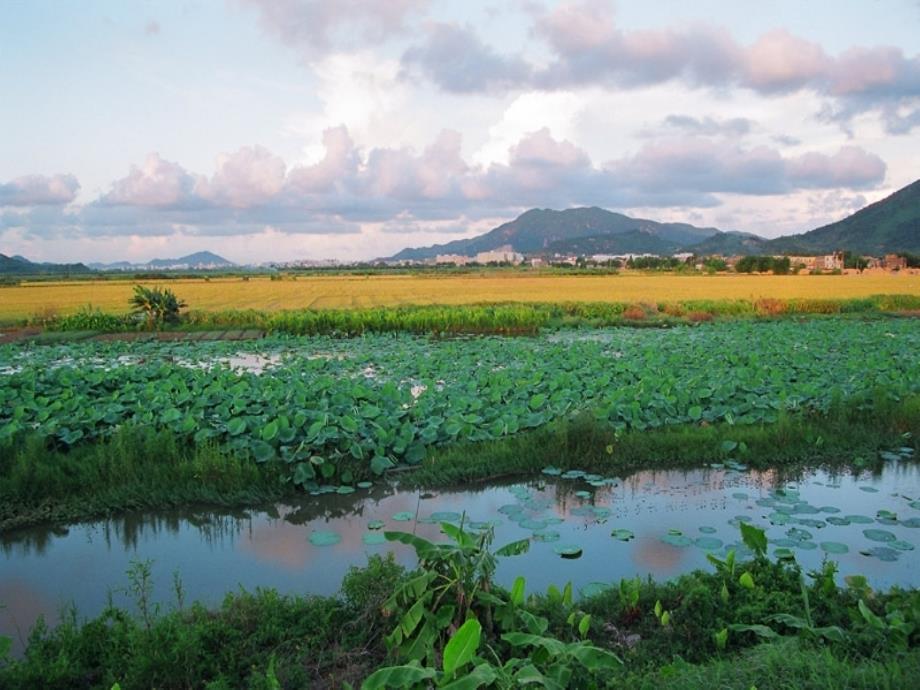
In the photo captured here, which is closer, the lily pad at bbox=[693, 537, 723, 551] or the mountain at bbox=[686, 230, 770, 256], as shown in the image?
the lily pad at bbox=[693, 537, 723, 551]

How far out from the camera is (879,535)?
541 centimetres

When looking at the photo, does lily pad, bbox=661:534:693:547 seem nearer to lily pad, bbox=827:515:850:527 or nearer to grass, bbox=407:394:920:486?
lily pad, bbox=827:515:850:527

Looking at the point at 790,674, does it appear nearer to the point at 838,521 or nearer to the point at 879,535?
the point at 879,535

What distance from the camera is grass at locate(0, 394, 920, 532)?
6.23 m

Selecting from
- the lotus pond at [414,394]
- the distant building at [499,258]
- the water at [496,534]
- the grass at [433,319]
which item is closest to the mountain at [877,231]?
the distant building at [499,258]

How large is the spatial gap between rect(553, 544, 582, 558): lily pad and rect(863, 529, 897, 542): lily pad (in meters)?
2.44

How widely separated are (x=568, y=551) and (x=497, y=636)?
2032 mm

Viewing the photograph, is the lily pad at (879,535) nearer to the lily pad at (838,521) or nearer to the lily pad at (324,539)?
the lily pad at (838,521)

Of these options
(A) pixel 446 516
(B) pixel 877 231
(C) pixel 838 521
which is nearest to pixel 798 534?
(C) pixel 838 521

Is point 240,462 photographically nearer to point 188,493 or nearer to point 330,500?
point 188,493

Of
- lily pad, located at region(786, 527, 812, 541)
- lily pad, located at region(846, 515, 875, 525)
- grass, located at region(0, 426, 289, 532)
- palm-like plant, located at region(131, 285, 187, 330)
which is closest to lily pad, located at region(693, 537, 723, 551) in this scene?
lily pad, located at region(786, 527, 812, 541)

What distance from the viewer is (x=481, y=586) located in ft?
11.1

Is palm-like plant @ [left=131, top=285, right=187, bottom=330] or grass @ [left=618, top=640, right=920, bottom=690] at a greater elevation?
palm-like plant @ [left=131, top=285, right=187, bottom=330]

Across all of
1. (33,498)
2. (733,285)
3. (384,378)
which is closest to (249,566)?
(33,498)
